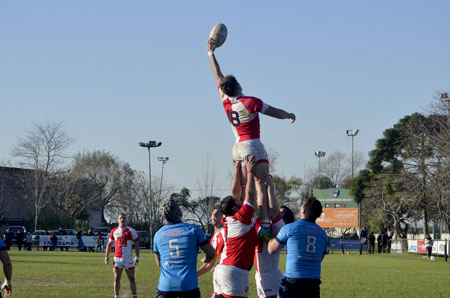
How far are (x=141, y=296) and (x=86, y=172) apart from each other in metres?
76.6

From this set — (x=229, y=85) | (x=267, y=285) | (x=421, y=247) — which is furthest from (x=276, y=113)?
(x=421, y=247)

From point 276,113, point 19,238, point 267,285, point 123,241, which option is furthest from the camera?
point 19,238

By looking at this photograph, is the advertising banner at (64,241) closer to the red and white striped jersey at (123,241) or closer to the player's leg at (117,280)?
the red and white striped jersey at (123,241)

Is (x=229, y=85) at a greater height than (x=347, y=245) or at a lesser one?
greater

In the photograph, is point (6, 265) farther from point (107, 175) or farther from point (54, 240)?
point (107, 175)

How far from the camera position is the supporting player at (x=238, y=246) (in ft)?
31.1

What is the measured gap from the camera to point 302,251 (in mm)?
9156

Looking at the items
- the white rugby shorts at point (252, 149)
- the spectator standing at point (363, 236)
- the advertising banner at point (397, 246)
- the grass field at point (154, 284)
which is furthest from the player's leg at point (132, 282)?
the advertising banner at point (397, 246)

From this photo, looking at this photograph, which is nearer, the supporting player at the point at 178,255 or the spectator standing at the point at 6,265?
the spectator standing at the point at 6,265

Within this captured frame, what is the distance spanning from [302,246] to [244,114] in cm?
206

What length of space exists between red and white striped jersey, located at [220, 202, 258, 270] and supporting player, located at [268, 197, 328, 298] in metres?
0.38

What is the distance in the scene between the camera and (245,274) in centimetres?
959

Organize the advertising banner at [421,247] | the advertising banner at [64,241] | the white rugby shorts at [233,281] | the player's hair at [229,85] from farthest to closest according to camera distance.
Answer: the advertising banner at [64,241]
the advertising banner at [421,247]
the player's hair at [229,85]
the white rugby shorts at [233,281]

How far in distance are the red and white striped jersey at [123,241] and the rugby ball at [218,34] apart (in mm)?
9664
